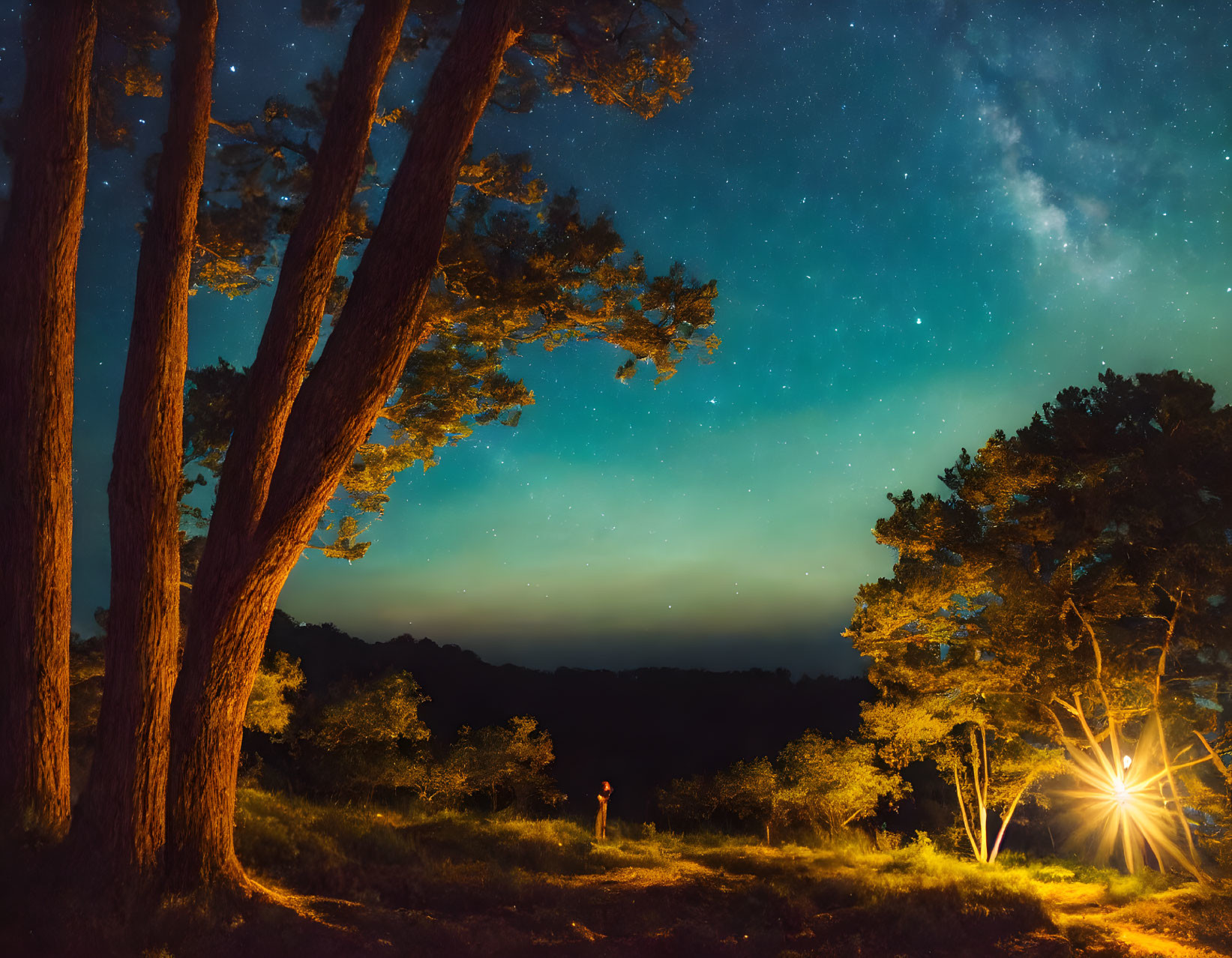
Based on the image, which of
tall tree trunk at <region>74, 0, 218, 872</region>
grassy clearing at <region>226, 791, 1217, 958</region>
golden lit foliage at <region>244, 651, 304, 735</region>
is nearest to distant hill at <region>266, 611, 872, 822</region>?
golden lit foliage at <region>244, 651, 304, 735</region>

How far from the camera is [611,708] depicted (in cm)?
5284

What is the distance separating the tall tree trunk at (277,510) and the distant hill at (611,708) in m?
33.4

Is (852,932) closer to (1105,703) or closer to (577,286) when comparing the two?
(577,286)

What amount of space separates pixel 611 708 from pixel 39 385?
50.3 metres

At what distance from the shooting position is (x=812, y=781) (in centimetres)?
2212

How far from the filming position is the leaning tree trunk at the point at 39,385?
648 cm

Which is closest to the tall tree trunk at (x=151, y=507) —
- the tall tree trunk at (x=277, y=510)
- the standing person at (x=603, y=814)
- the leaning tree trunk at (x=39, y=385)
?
the tall tree trunk at (x=277, y=510)

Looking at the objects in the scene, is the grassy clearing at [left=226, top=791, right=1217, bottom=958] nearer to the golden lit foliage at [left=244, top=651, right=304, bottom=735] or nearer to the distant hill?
the golden lit foliage at [left=244, top=651, right=304, bottom=735]

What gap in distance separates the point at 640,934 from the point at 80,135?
9661 millimetres

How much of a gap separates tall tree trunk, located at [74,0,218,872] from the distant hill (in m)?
33.4

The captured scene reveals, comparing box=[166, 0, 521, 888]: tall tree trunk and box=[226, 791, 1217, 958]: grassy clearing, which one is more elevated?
box=[166, 0, 521, 888]: tall tree trunk

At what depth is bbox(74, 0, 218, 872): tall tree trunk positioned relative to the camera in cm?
552

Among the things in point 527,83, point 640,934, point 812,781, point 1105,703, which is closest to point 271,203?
point 527,83

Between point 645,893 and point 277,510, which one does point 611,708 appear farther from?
point 277,510
